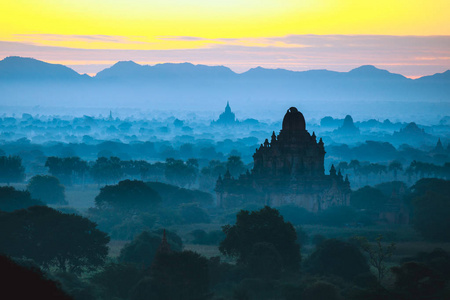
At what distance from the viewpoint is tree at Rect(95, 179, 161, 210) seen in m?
87.6

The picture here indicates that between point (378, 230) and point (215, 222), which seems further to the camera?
point (215, 222)

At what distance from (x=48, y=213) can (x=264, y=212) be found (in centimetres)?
1485

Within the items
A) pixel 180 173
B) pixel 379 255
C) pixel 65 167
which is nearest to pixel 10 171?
pixel 65 167

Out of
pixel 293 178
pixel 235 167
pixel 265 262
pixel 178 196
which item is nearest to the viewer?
pixel 265 262

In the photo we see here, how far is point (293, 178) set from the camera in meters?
87.8

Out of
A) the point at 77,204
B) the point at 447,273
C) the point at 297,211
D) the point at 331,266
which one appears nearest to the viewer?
the point at 447,273

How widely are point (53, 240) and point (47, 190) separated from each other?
45426mm

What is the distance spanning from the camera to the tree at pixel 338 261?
2196 inches

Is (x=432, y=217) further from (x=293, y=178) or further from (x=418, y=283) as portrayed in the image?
(x=418, y=283)

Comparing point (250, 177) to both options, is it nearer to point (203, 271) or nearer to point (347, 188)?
point (347, 188)

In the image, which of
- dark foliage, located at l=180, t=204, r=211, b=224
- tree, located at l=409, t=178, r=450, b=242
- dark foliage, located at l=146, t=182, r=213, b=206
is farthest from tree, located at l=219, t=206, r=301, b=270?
dark foliage, located at l=146, t=182, r=213, b=206

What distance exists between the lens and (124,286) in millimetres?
49531

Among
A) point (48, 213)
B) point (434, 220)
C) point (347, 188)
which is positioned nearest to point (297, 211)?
point (347, 188)

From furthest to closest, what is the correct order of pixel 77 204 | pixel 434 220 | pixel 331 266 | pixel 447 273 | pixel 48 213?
1. pixel 77 204
2. pixel 434 220
3. pixel 48 213
4. pixel 331 266
5. pixel 447 273
